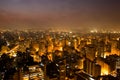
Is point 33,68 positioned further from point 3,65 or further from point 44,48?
point 44,48

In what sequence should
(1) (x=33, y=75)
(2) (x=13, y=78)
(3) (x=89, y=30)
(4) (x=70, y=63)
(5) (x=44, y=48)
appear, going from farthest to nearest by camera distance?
(3) (x=89, y=30) → (5) (x=44, y=48) → (4) (x=70, y=63) → (1) (x=33, y=75) → (2) (x=13, y=78)

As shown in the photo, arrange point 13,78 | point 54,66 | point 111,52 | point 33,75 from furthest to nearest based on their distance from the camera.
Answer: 1. point 111,52
2. point 54,66
3. point 33,75
4. point 13,78

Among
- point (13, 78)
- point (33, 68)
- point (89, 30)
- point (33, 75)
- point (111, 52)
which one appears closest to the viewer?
point (13, 78)

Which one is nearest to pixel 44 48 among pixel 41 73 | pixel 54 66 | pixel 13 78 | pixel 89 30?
pixel 54 66

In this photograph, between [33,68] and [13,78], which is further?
[33,68]

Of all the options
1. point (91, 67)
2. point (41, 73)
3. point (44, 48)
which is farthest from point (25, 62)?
point (44, 48)

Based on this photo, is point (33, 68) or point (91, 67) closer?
point (33, 68)

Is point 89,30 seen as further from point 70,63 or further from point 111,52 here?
point 70,63

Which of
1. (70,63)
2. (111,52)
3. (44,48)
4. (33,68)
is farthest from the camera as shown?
(44,48)
